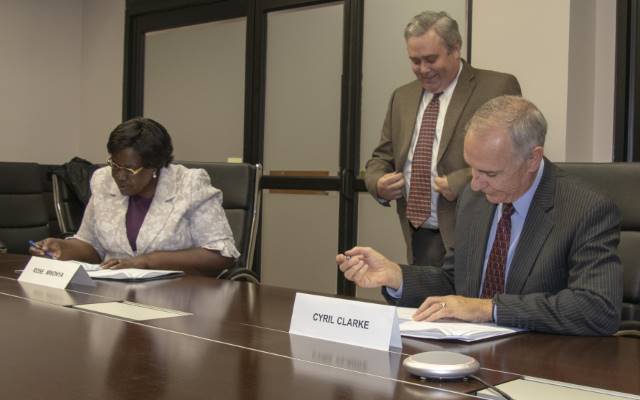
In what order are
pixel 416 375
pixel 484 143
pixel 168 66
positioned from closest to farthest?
pixel 416 375 → pixel 484 143 → pixel 168 66

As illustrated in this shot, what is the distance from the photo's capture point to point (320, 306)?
1.54 metres

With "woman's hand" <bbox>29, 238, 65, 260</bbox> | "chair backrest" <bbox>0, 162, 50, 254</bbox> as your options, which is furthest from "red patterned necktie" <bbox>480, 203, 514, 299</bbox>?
"chair backrest" <bbox>0, 162, 50, 254</bbox>

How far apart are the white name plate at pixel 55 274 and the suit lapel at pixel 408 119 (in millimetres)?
1378

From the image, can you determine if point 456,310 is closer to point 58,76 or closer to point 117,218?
point 117,218

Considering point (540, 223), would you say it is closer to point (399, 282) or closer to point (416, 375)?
point (399, 282)

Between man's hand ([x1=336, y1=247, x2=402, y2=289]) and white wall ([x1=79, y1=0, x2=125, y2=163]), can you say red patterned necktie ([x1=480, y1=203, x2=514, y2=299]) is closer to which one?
man's hand ([x1=336, y1=247, x2=402, y2=289])

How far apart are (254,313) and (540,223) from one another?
2.46ft

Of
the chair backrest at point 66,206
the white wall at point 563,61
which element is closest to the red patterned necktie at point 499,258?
the white wall at point 563,61

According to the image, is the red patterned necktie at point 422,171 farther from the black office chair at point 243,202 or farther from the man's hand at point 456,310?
the man's hand at point 456,310

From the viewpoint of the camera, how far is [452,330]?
1534 mm

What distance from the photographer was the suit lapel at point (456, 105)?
9.66 ft

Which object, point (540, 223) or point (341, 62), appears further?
point (341, 62)

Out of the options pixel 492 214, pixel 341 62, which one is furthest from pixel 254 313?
pixel 341 62

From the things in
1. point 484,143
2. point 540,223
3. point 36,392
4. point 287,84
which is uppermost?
point 287,84
